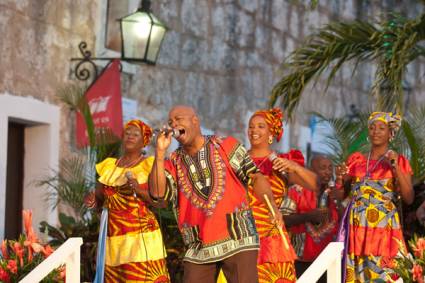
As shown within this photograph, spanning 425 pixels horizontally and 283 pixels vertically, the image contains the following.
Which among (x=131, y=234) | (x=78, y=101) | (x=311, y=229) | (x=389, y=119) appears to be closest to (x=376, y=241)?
(x=389, y=119)

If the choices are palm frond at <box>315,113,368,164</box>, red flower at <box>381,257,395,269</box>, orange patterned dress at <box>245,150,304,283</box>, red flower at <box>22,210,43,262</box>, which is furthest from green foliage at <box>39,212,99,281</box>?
red flower at <box>381,257,395,269</box>

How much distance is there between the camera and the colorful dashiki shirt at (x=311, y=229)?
426 inches

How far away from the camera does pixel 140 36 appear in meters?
13.1

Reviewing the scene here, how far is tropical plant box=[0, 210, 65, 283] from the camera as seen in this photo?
8.70 m

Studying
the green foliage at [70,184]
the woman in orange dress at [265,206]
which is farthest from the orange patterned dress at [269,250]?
the green foliage at [70,184]

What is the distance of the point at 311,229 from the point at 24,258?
9.58 ft

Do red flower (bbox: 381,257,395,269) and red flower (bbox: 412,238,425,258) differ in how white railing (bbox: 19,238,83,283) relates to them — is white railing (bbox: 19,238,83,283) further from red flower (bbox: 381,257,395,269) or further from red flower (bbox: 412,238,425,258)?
red flower (bbox: 381,257,395,269)

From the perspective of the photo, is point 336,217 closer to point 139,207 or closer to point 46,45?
point 139,207

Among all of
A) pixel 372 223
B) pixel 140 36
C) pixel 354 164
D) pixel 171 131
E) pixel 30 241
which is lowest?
pixel 30 241

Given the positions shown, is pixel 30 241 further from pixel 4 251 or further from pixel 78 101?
pixel 78 101

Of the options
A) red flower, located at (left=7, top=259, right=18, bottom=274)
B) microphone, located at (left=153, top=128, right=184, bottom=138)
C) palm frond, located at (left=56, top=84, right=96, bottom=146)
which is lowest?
red flower, located at (left=7, top=259, right=18, bottom=274)

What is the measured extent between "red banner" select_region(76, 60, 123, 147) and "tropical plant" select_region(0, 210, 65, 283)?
4064mm

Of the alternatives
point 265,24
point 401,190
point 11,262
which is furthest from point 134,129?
point 265,24

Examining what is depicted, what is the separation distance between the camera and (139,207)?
917 centimetres
